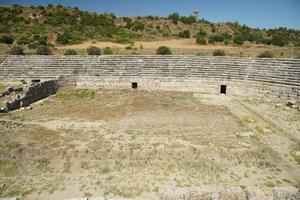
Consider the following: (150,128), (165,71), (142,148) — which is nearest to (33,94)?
(150,128)

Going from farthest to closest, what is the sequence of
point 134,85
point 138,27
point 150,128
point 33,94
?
point 138,27 < point 134,85 < point 33,94 < point 150,128

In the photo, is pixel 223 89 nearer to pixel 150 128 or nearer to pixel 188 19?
pixel 150 128

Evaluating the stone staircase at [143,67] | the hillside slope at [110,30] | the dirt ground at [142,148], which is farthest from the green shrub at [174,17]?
the dirt ground at [142,148]

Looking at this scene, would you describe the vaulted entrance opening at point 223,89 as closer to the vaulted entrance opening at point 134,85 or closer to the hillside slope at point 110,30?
the vaulted entrance opening at point 134,85

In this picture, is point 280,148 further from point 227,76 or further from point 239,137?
point 227,76

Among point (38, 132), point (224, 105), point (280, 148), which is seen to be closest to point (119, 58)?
point (224, 105)

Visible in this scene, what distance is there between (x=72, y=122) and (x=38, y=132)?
91.2 inches

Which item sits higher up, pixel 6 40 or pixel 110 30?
pixel 110 30

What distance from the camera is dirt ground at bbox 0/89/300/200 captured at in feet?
34.2

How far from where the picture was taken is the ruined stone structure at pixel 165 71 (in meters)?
24.2

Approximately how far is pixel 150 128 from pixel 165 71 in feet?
41.2

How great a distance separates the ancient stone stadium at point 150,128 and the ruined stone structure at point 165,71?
0.09 meters

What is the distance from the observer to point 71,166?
11.8m

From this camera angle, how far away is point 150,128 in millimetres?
16109
